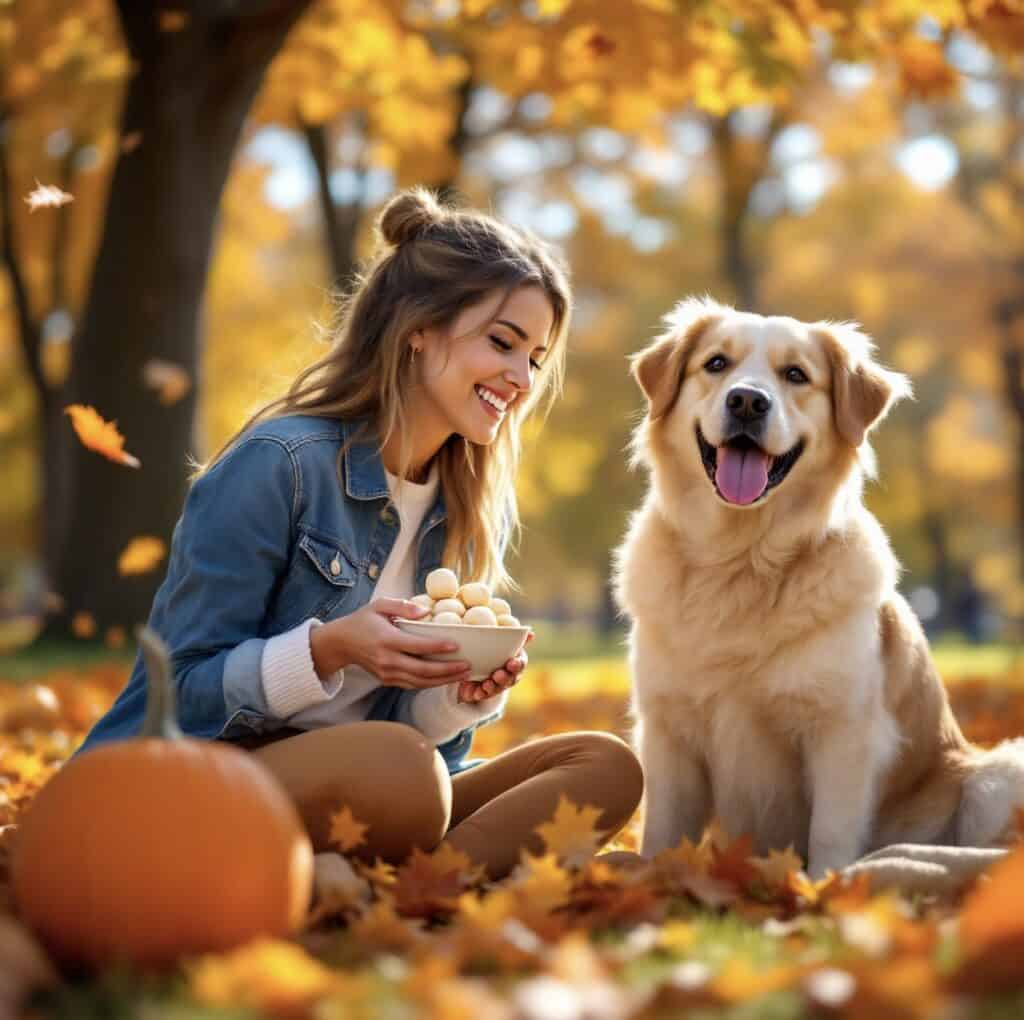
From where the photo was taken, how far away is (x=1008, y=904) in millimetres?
2018

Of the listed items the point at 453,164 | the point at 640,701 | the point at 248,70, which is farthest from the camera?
the point at 453,164

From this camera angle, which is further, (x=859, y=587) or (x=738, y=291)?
(x=738, y=291)

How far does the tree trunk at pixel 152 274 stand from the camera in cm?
744

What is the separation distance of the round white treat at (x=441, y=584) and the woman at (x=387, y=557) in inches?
5.1

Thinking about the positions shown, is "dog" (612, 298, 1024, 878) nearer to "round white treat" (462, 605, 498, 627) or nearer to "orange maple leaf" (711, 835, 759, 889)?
"orange maple leaf" (711, 835, 759, 889)

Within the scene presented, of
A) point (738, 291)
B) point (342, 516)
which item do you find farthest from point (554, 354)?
point (738, 291)

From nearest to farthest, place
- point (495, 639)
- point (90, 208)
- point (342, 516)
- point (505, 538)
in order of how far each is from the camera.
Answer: point (495, 639) < point (342, 516) < point (505, 538) < point (90, 208)

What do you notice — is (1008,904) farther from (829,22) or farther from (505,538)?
(829,22)

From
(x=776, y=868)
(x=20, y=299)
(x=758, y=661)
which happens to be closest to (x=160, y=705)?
(x=776, y=868)

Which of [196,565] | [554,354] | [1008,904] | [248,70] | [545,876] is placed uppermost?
[248,70]

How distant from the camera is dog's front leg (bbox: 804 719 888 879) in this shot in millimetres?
3477

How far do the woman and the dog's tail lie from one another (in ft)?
2.92

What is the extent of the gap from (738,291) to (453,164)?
15.4 feet

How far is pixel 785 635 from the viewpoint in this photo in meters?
3.57
